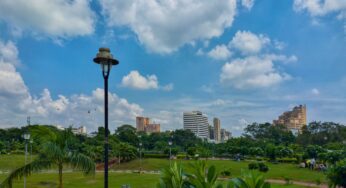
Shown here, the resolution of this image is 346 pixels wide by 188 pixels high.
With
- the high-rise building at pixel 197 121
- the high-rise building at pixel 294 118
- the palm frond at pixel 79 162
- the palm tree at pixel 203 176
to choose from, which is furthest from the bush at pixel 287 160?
the high-rise building at pixel 197 121

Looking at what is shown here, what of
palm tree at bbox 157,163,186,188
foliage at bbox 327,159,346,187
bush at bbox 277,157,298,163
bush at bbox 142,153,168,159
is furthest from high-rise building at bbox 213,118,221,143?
palm tree at bbox 157,163,186,188

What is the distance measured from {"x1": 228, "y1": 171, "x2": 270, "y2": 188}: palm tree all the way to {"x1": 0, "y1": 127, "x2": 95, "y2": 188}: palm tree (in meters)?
5.52

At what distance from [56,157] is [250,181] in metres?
5.78

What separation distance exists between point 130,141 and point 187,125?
70.2 metres

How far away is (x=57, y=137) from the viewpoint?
780 centimetres

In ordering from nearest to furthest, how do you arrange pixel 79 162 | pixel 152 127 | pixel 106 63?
pixel 106 63 → pixel 79 162 → pixel 152 127

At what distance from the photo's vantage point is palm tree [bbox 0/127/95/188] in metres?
7.68

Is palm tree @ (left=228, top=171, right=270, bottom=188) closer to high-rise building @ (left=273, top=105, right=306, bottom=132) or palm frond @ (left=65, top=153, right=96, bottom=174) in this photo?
palm frond @ (left=65, top=153, right=96, bottom=174)

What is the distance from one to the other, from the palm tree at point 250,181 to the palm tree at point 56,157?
552 centimetres

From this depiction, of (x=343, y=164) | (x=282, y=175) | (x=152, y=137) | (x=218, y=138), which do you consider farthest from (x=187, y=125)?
(x=343, y=164)

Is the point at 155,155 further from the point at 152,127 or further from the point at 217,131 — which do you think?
the point at 217,131

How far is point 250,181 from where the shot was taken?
2896mm

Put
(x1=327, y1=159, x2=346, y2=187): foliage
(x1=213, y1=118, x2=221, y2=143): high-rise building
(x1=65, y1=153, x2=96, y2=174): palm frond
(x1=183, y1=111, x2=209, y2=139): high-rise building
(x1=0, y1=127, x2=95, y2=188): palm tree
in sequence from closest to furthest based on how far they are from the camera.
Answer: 1. (x1=0, y1=127, x2=95, y2=188): palm tree
2. (x1=65, y1=153, x2=96, y2=174): palm frond
3. (x1=327, y1=159, x2=346, y2=187): foliage
4. (x1=183, y1=111, x2=209, y2=139): high-rise building
5. (x1=213, y1=118, x2=221, y2=143): high-rise building

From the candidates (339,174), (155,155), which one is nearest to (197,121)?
(155,155)
